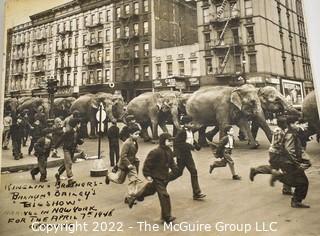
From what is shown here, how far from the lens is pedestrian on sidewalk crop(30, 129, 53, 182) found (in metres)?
3.96

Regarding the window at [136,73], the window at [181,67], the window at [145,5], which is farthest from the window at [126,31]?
the window at [181,67]

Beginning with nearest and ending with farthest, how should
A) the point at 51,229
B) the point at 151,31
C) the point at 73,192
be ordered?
the point at 51,229 < the point at 73,192 < the point at 151,31

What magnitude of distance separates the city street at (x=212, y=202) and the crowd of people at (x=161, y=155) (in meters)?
0.07

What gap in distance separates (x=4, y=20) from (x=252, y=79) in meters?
3.46

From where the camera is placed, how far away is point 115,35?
4.64 m

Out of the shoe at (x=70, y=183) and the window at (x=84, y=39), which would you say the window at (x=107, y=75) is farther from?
the shoe at (x=70, y=183)

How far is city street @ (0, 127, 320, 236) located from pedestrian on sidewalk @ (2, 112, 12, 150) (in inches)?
16.6

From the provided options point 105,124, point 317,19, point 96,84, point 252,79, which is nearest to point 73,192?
point 105,124

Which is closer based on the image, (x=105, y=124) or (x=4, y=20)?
(x=105, y=124)

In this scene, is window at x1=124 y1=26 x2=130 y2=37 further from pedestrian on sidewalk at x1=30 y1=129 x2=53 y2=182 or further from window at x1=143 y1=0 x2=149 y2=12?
pedestrian on sidewalk at x1=30 y1=129 x2=53 y2=182

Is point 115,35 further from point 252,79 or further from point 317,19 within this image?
point 317,19

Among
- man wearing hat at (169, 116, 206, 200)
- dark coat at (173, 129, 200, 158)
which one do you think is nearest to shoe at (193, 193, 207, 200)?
man wearing hat at (169, 116, 206, 200)

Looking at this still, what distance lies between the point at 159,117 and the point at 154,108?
0.15 m

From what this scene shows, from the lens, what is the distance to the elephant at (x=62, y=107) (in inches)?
171
